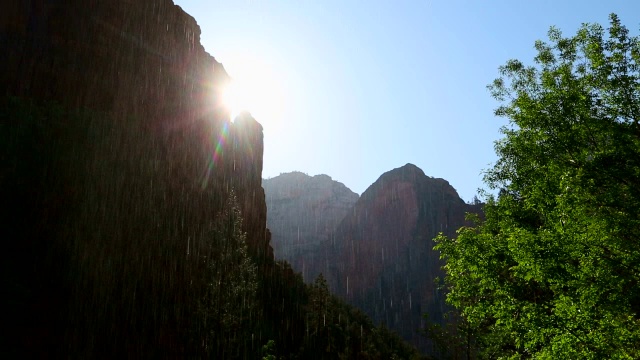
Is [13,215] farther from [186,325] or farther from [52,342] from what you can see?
[186,325]

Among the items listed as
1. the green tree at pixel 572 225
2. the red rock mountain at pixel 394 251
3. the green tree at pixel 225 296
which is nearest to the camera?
the green tree at pixel 572 225

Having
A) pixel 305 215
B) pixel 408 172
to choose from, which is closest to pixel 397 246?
pixel 408 172

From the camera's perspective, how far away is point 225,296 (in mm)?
25875

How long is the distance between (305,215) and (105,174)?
4907 inches

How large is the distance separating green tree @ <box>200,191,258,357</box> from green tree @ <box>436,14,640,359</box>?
1606cm

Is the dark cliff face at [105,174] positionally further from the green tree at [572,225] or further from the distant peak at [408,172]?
the distant peak at [408,172]

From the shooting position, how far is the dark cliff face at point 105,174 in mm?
25141

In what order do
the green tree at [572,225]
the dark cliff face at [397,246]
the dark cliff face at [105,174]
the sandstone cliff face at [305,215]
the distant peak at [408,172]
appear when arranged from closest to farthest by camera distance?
1. the green tree at [572,225]
2. the dark cliff face at [105,174]
3. the dark cliff face at [397,246]
4. the distant peak at [408,172]
5. the sandstone cliff face at [305,215]

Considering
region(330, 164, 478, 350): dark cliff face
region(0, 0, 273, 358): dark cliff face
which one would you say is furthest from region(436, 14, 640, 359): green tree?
region(330, 164, 478, 350): dark cliff face

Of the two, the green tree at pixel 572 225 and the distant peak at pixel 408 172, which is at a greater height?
the distant peak at pixel 408 172

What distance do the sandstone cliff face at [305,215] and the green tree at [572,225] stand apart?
108 meters

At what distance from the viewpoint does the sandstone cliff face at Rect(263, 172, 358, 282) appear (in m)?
126

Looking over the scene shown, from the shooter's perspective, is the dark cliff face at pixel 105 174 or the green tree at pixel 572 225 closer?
the green tree at pixel 572 225

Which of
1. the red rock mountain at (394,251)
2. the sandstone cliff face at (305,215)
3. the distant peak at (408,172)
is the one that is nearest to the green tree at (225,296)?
the red rock mountain at (394,251)
